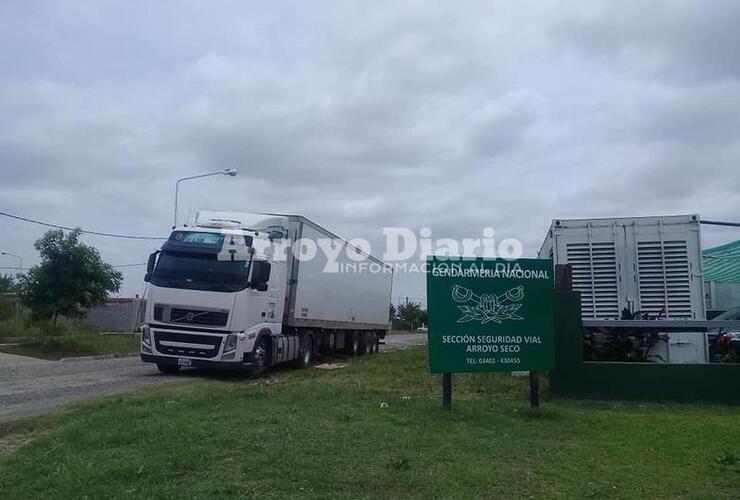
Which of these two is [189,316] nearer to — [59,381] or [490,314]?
[59,381]

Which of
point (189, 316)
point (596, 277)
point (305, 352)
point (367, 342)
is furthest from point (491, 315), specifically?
point (367, 342)

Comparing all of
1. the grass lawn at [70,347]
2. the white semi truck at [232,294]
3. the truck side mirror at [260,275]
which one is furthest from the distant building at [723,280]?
the grass lawn at [70,347]

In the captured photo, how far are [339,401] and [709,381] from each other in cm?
608

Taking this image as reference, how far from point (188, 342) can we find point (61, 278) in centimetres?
1323

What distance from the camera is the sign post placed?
11.1 meters

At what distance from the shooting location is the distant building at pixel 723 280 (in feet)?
84.8

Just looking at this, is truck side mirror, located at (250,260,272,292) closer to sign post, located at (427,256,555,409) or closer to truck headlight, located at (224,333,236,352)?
truck headlight, located at (224,333,236,352)

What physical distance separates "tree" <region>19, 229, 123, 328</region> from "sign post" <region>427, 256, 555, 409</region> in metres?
20.9

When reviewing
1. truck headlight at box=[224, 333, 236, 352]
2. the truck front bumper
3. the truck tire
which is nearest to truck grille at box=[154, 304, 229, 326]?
truck headlight at box=[224, 333, 236, 352]

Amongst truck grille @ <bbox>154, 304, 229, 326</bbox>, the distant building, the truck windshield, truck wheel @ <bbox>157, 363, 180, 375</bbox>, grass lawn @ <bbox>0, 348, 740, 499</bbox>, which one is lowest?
grass lawn @ <bbox>0, 348, 740, 499</bbox>

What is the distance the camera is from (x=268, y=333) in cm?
1878

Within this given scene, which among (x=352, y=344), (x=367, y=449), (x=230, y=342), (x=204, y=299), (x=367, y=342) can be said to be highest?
(x=204, y=299)

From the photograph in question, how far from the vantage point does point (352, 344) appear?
2880 cm

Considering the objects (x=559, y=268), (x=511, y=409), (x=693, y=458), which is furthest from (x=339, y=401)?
(x=693, y=458)
